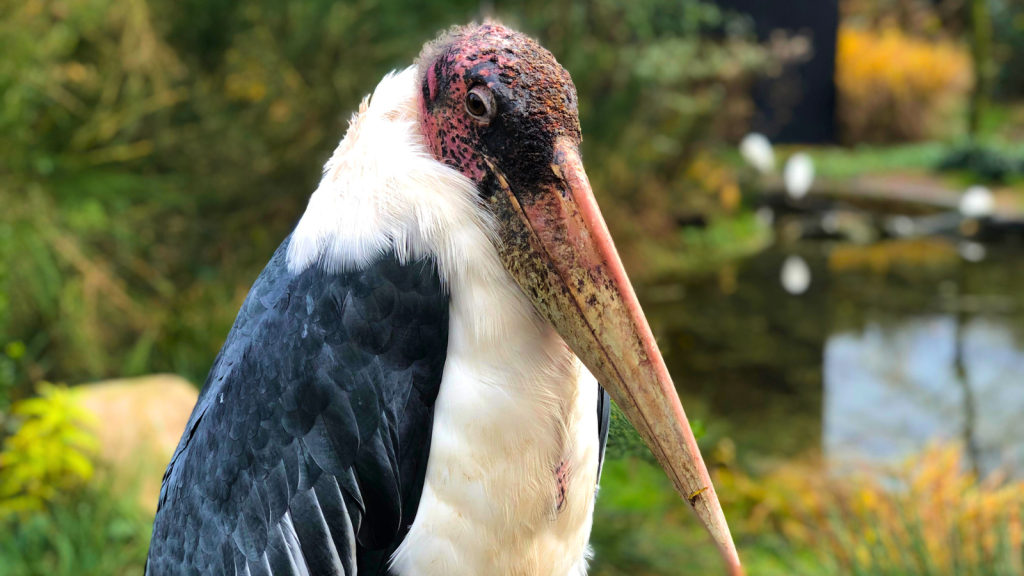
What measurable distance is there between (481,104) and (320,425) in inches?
17.8

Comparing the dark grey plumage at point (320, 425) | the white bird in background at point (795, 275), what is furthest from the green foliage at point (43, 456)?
the white bird in background at point (795, 275)

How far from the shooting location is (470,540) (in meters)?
1.09

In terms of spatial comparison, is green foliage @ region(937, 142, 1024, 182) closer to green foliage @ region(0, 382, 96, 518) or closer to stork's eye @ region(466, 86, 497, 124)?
green foliage @ region(0, 382, 96, 518)

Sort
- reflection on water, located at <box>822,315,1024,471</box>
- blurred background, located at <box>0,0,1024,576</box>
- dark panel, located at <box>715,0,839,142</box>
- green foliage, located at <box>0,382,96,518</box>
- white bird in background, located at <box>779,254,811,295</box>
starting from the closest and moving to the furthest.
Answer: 1. green foliage, located at <box>0,382,96,518</box>
2. blurred background, located at <box>0,0,1024,576</box>
3. reflection on water, located at <box>822,315,1024,471</box>
4. dark panel, located at <box>715,0,839,142</box>
5. white bird in background, located at <box>779,254,811,295</box>

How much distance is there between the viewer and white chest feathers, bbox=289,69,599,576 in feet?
3.47

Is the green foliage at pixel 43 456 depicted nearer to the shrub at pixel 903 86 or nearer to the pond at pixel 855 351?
the pond at pixel 855 351

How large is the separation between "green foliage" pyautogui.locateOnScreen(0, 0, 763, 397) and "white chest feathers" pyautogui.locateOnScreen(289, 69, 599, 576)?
116 inches

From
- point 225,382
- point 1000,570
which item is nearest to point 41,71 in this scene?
point 225,382

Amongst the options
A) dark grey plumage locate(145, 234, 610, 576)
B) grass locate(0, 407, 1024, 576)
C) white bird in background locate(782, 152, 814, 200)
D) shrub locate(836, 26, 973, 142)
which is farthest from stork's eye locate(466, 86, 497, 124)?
shrub locate(836, 26, 973, 142)

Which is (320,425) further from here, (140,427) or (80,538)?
(140,427)

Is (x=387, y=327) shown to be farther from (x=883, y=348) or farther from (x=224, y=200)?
(x=883, y=348)

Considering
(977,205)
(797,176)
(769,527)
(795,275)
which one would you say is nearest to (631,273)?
(795,275)

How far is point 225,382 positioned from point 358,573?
0.32 metres

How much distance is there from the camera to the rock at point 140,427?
3.24 metres
